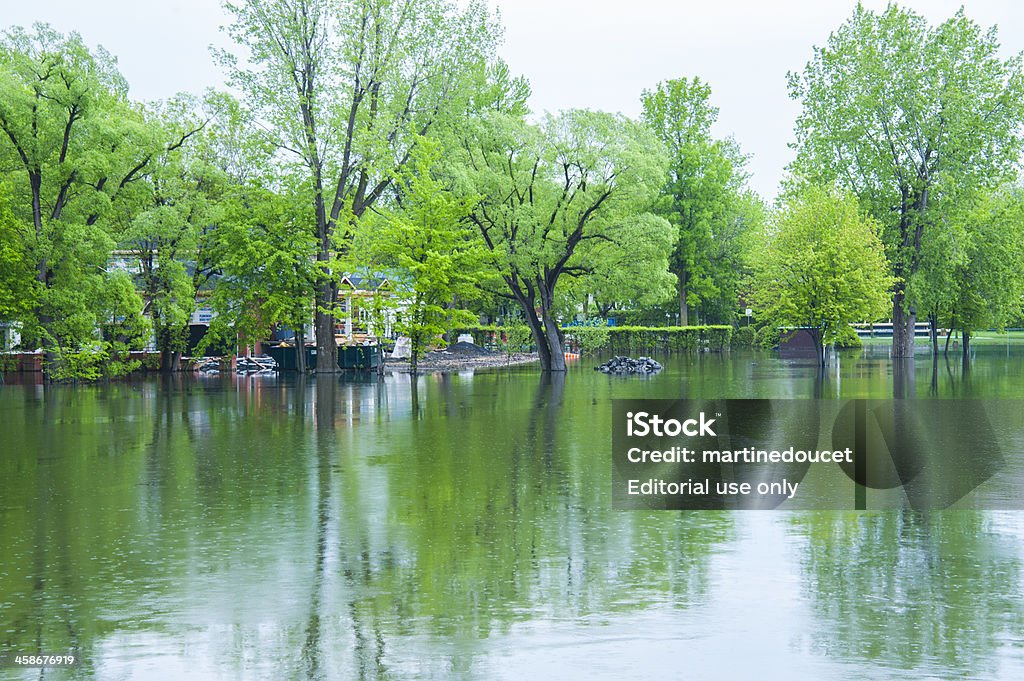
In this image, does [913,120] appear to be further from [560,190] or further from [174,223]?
[174,223]

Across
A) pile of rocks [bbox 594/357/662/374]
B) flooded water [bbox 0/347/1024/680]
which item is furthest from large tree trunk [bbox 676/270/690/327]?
flooded water [bbox 0/347/1024/680]

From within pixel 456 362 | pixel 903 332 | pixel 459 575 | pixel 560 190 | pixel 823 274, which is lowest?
pixel 459 575

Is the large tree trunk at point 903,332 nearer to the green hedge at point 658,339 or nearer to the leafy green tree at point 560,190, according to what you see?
the green hedge at point 658,339

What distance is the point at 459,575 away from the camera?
10219mm

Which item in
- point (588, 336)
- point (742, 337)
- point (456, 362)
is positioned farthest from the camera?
point (742, 337)

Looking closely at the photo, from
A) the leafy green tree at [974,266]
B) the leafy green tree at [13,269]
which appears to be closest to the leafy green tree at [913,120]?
the leafy green tree at [974,266]

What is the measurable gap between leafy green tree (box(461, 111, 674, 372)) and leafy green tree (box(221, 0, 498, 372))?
3427 millimetres

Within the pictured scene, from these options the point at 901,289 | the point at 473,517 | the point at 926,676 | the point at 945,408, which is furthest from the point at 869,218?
the point at 926,676

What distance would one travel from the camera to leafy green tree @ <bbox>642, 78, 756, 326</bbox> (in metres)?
82.8

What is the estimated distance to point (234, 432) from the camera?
24281mm

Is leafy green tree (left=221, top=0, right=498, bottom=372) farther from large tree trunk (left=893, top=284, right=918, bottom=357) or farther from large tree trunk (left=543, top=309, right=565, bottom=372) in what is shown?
large tree trunk (left=893, top=284, right=918, bottom=357)

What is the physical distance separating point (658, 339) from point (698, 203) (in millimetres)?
10368

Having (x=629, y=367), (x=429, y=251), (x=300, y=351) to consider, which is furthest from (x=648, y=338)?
(x=429, y=251)

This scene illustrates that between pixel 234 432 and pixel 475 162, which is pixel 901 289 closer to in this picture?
pixel 475 162
